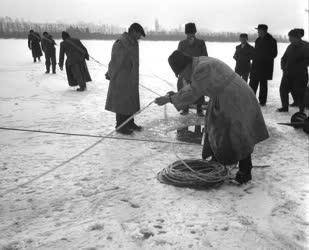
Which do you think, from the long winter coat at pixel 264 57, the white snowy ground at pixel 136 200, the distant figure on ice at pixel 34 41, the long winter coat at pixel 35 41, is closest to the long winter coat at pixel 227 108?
the white snowy ground at pixel 136 200

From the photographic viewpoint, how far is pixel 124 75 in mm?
5895

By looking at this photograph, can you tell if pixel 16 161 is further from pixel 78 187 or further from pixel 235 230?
pixel 235 230

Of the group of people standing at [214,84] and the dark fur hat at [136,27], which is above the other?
the dark fur hat at [136,27]

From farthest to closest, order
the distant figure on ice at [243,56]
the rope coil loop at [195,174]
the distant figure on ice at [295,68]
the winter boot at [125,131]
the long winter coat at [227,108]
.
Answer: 1. the distant figure on ice at [243,56]
2. the distant figure on ice at [295,68]
3. the winter boot at [125,131]
4. the rope coil loop at [195,174]
5. the long winter coat at [227,108]

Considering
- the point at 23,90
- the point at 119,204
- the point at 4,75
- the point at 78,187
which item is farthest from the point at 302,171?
the point at 4,75

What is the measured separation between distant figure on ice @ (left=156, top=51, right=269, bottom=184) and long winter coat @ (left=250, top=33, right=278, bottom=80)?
185 inches

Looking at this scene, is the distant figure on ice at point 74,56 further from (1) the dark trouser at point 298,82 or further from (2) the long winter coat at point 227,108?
(2) the long winter coat at point 227,108

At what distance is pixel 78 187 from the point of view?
158 inches

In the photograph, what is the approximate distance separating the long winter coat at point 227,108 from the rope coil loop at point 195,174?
250 millimetres

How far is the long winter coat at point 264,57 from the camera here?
8148mm

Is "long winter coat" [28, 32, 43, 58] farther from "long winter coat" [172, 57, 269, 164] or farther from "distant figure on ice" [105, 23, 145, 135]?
"long winter coat" [172, 57, 269, 164]

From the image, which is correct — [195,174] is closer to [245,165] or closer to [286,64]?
[245,165]

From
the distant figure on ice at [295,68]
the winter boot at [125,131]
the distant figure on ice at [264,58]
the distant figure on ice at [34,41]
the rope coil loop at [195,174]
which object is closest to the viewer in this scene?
the rope coil loop at [195,174]

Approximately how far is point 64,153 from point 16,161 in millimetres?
675
